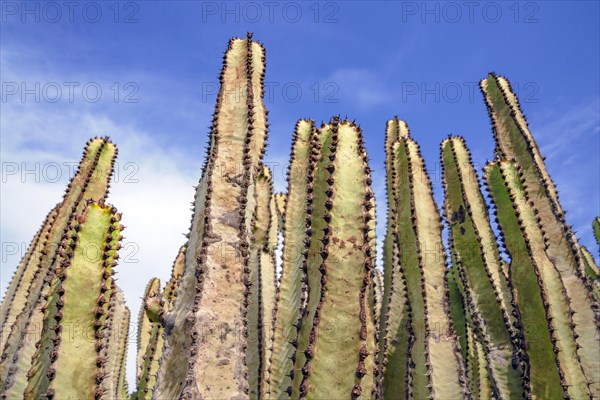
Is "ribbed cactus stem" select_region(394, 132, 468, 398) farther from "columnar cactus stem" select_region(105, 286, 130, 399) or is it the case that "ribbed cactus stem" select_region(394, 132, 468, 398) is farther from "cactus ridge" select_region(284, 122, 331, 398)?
"columnar cactus stem" select_region(105, 286, 130, 399)

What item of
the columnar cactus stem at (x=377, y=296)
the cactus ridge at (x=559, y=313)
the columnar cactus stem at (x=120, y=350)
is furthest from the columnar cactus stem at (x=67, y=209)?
the cactus ridge at (x=559, y=313)

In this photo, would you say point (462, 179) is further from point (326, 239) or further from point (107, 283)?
point (107, 283)

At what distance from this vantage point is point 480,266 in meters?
5.31

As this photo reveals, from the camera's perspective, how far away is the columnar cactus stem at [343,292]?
2707mm

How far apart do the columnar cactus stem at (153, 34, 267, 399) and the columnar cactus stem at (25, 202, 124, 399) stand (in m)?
0.47

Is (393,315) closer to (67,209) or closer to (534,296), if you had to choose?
(534,296)

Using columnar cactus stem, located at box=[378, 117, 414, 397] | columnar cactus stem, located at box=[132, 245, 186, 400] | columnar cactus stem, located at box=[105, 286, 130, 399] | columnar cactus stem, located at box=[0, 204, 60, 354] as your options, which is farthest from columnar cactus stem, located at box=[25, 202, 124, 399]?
columnar cactus stem, located at box=[105, 286, 130, 399]

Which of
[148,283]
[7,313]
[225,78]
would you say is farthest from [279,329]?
[148,283]

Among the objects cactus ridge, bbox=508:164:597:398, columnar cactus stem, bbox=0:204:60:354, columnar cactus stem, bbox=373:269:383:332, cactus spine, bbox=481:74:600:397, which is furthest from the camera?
columnar cactus stem, bbox=0:204:60:354

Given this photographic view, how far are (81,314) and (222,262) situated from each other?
93cm

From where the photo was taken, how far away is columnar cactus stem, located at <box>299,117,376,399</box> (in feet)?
8.88

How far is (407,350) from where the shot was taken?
4633 millimetres

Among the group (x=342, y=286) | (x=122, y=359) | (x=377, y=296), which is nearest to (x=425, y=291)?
(x=342, y=286)

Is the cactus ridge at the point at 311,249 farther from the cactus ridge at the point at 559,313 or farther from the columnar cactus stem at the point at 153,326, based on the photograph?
the cactus ridge at the point at 559,313
